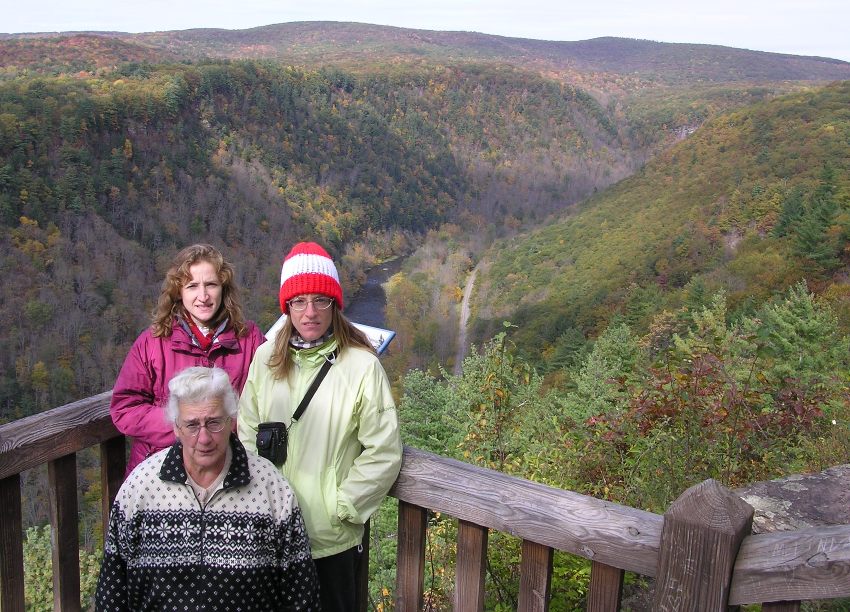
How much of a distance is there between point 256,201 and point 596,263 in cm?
4633

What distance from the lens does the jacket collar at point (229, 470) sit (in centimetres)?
192

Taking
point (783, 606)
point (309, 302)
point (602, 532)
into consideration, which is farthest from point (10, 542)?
point (783, 606)

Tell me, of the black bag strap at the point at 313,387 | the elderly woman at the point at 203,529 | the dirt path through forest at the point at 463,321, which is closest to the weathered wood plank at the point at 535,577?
the elderly woman at the point at 203,529

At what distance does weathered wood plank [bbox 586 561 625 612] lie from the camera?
69.5 inches

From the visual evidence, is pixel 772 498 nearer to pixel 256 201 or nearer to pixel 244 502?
pixel 244 502

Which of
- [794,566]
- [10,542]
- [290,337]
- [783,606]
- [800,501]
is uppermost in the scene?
[290,337]

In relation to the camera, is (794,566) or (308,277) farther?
(308,277)

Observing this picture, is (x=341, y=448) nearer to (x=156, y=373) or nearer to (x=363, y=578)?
(x=363, y=578)

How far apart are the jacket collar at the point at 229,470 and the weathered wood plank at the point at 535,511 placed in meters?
0.42

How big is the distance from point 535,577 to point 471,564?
0.60ft

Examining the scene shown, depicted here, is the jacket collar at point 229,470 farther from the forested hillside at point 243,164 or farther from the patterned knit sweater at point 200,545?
the forested hillside at point 243,164

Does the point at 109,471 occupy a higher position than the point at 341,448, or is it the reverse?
the point at 341,448

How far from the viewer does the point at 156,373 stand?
8.09ft

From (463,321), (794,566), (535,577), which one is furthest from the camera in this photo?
(463,321)
